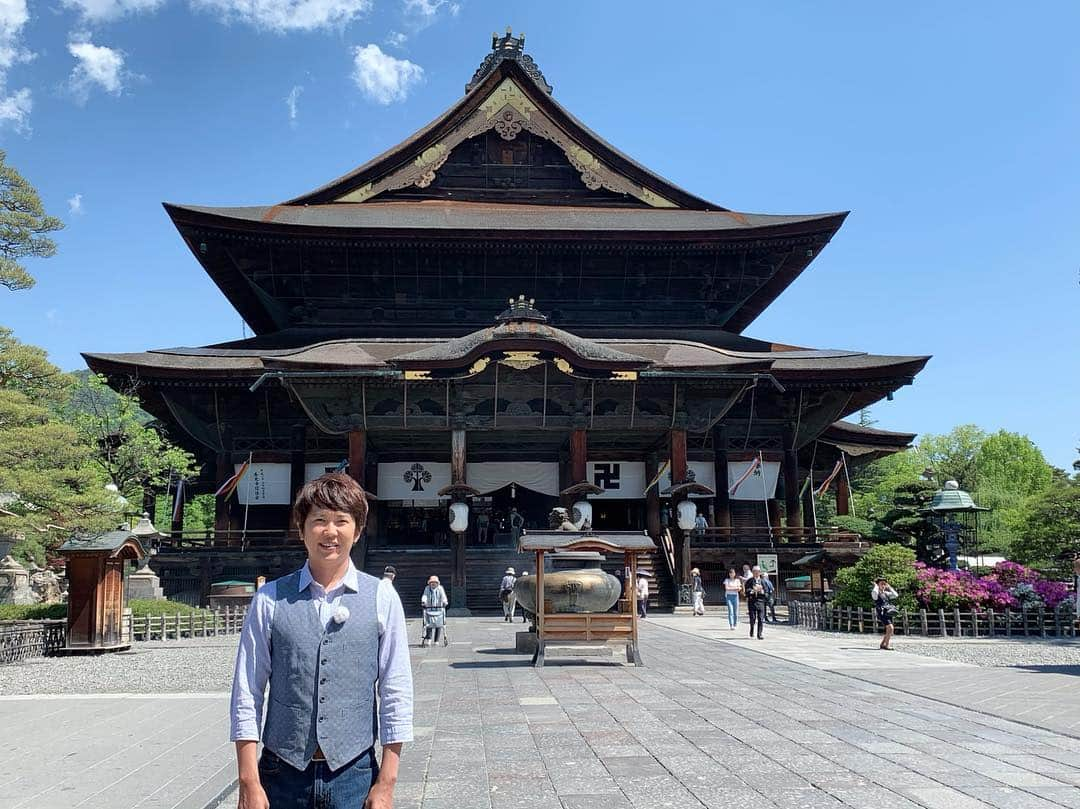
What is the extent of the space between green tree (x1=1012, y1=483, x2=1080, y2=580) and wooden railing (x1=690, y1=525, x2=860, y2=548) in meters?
5.19

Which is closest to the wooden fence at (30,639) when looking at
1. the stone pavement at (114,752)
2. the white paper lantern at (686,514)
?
the stone pavement at (114,752)

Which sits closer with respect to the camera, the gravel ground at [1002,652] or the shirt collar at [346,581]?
the shirt collar at [346,581]

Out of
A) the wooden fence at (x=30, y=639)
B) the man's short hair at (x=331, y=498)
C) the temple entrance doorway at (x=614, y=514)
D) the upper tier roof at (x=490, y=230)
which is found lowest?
the wooden fence at (x=30, y=639)

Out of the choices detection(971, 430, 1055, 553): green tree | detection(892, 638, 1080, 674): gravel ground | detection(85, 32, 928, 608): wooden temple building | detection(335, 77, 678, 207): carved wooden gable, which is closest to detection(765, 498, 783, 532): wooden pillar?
detection(85, 32, 928, 608): wooden temple building

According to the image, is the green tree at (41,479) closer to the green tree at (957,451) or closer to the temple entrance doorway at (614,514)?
the temple entrance doorway at (614,514)

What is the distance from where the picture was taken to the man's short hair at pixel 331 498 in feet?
11.6

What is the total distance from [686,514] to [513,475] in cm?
742

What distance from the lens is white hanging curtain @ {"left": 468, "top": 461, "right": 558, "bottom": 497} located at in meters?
31.0

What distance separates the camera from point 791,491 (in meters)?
31.6

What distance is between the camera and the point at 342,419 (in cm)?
2772

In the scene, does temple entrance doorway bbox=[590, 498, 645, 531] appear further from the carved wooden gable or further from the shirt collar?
the shirt collar

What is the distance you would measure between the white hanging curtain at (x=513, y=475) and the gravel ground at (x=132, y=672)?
1343 centimetres

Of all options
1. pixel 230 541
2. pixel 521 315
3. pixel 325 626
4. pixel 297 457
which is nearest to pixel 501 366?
pixel 521 315

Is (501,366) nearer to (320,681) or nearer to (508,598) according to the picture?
(508,598)
